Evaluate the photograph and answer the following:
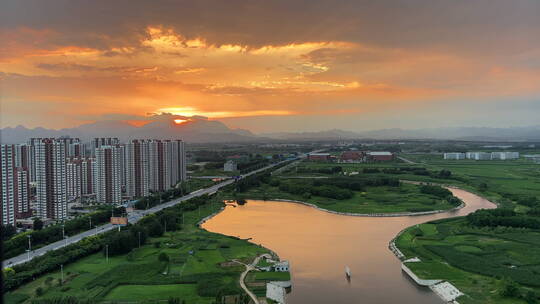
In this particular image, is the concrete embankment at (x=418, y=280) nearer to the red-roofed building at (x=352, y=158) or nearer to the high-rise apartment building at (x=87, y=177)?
the high-rise apartment building at (x=87, y=177)

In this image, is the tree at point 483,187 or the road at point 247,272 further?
the tree at point 483,187

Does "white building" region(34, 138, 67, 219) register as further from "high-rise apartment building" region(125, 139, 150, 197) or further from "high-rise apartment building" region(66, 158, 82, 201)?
"high-rise apartment building" region(125, 139, 150, 197)

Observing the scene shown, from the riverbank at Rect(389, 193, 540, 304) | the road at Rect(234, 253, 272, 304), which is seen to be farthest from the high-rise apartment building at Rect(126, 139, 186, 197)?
the riverbank at Rect(389, 193, 540, 304)

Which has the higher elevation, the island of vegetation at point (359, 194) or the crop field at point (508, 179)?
the crop field at point (508, 179)

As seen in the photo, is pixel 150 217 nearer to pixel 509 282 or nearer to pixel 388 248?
pixel 388 248

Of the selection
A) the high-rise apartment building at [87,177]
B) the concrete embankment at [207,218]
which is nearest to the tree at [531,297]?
the concrete embankment at [207,218]

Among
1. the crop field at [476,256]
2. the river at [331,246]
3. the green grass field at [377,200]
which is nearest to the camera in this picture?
the crop field at [476,256]

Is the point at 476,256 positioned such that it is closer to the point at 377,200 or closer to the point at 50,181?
the point at 377,200
